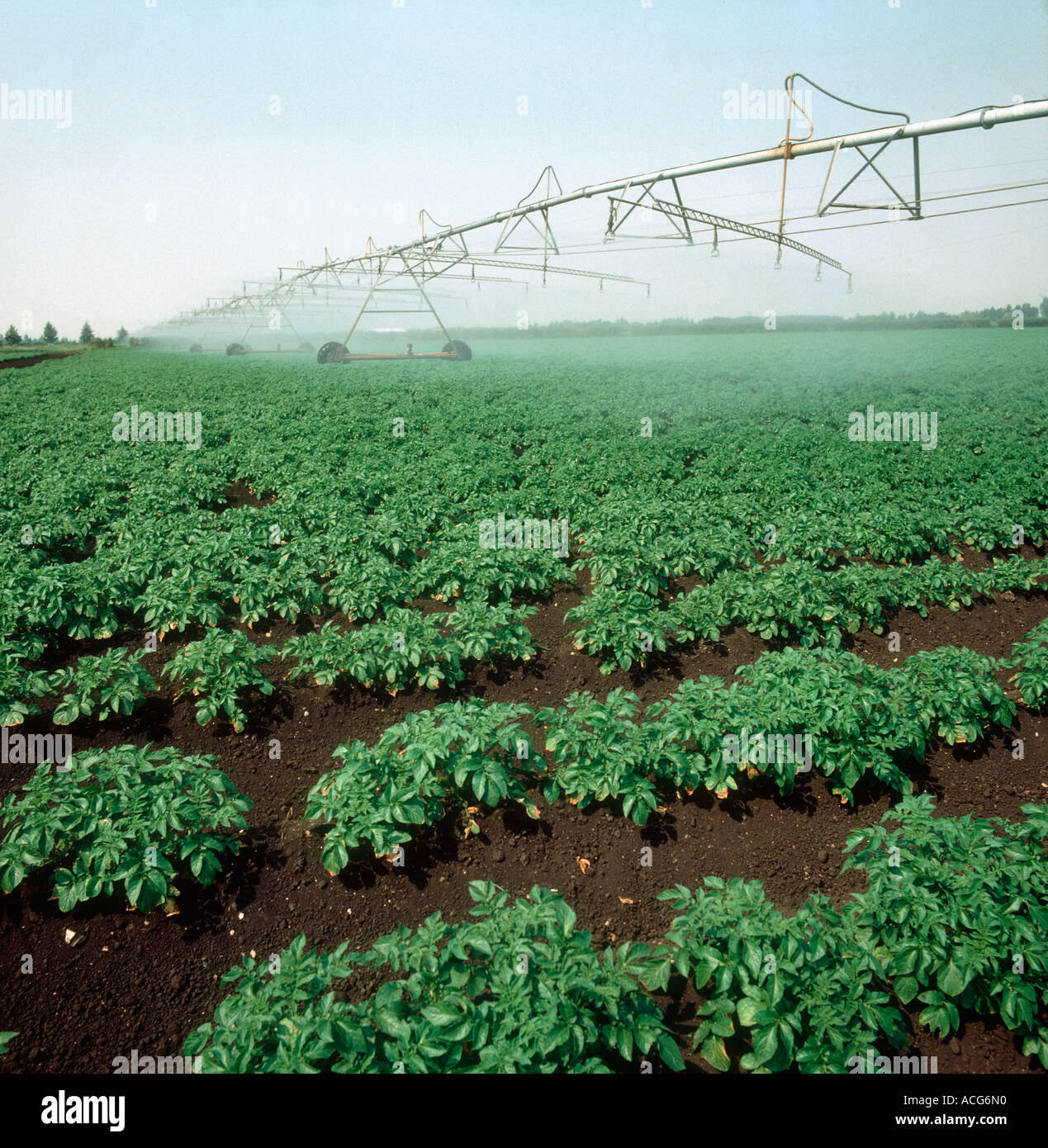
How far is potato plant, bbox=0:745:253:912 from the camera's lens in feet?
13.4

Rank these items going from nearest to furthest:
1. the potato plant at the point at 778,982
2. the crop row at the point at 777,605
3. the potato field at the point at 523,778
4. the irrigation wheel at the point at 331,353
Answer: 1. the potato plant at the point at 778,982
2. the potato field at the point at 523,778
3. the crop row at the point at 777,605
4. the irrigation wheel at the point at 331,353

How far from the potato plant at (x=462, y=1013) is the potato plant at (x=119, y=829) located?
146 centimetres

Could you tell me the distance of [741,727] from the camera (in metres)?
5.14

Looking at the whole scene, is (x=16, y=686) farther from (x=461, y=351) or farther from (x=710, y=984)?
(x=461, y=351)

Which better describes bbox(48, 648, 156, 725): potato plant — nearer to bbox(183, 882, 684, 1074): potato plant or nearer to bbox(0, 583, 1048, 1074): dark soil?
bbox(0, 583, 1048, 1074): dark soil

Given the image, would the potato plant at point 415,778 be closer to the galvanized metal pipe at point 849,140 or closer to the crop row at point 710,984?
the crop row at point 710,984

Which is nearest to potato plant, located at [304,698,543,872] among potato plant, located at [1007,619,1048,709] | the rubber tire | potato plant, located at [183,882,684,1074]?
potato plant, located at [183,882,684,1074]

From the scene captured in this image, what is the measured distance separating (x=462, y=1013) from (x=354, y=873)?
2.14 meters

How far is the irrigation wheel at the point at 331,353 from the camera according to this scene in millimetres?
43784

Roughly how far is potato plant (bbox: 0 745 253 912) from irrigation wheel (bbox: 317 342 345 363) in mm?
43868

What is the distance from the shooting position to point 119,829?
4.23 metres

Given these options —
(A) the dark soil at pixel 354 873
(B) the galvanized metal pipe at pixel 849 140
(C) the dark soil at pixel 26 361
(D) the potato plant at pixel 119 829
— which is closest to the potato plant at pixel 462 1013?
(A) the dark soil at pixel 354 873

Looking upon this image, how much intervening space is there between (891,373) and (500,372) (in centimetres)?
2340

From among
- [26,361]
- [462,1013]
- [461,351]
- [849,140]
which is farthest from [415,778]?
[26,361]
